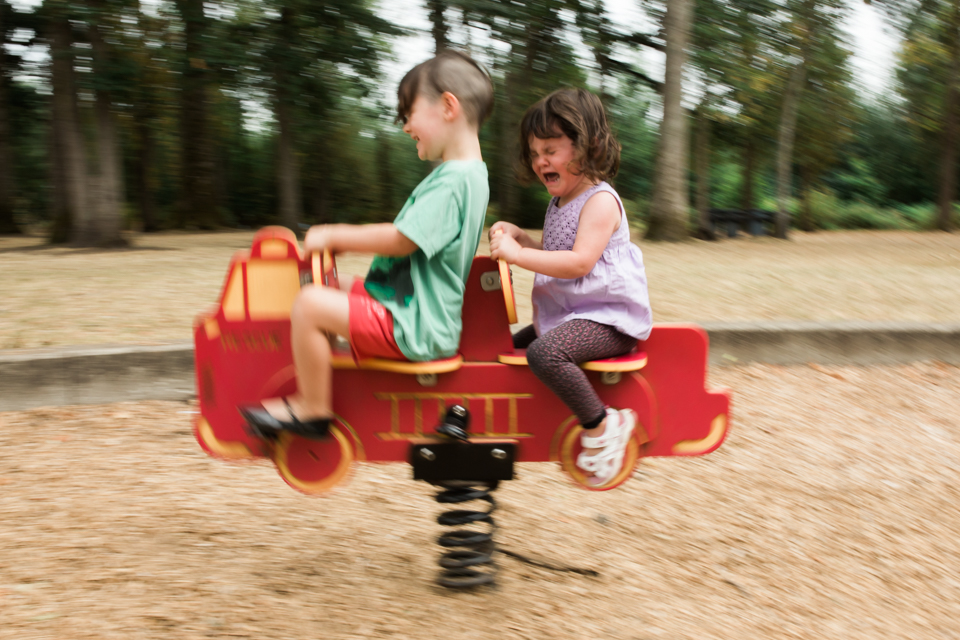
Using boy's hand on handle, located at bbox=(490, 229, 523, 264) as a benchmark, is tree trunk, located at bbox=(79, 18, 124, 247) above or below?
below

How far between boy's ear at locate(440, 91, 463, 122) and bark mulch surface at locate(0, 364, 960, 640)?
1333 millimetres

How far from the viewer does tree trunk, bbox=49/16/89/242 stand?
10.7m

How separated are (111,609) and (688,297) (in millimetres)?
4742

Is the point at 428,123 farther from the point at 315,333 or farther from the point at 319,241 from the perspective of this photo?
the point at 315,333

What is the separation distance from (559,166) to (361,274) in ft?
17.2

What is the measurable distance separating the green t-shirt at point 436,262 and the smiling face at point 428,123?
0.21 feet

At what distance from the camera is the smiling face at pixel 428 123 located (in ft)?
6.16

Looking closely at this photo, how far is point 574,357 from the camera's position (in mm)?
1854

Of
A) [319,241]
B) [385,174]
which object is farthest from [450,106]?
[385,174]

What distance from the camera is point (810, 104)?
65.3 feet

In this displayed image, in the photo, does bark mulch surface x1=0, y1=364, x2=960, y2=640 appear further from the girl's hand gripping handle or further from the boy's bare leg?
the girl's hand gripping handle

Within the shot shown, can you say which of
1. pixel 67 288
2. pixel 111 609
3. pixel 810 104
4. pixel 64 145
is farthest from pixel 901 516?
pixel 810 104

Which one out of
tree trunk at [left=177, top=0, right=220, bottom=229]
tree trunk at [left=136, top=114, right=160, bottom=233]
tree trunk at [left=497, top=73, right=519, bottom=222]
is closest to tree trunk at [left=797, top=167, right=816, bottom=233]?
tree trunk at [left=497, top=73, right=519, bottom=222]

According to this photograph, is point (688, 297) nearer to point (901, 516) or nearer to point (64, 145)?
point (901, 516)
